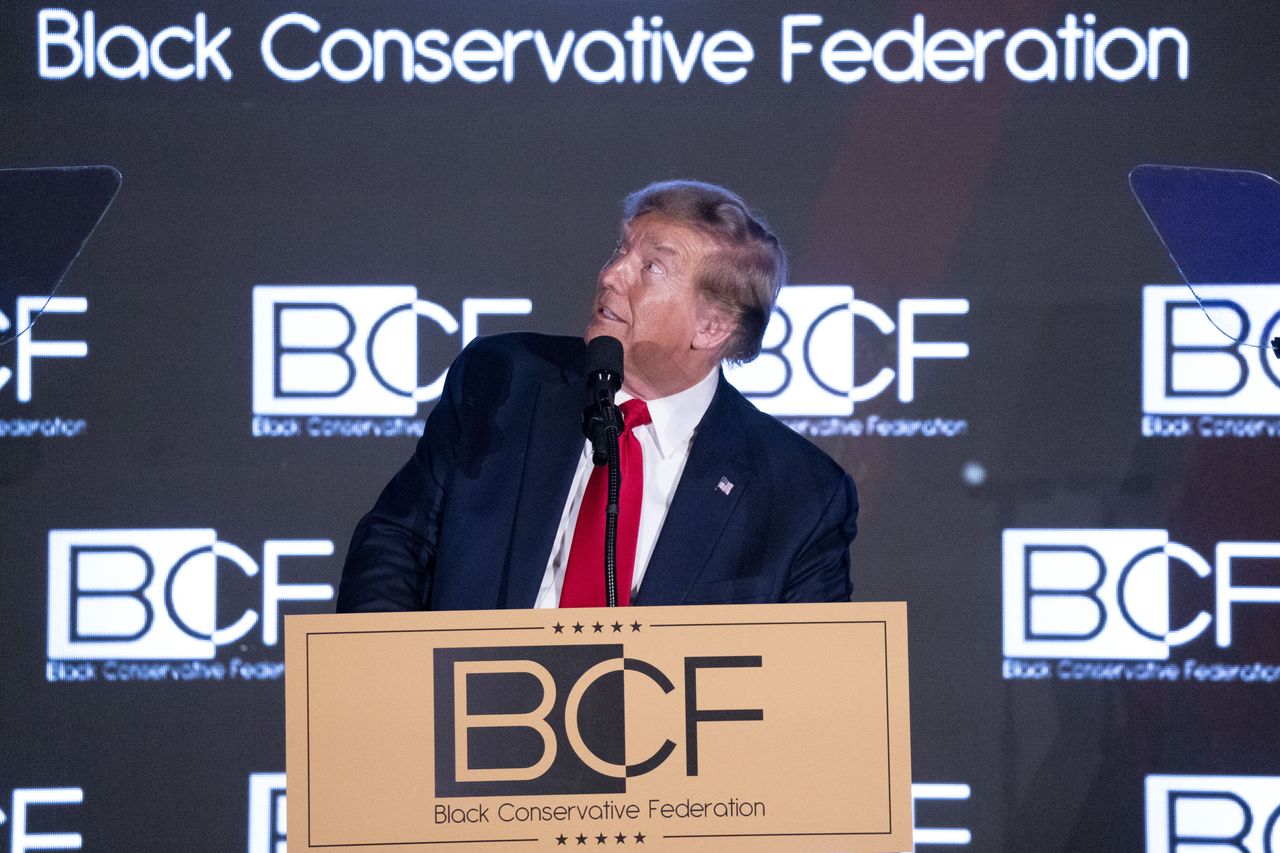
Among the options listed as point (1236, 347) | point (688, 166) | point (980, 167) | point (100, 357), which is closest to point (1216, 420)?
point (1236, 347)

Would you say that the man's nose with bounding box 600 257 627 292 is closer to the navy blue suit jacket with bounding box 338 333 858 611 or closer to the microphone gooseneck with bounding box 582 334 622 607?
the navy blue suit jacket with bounding box 338 333 858 611

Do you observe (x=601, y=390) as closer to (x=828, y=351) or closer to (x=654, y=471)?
(x=654, y=471)

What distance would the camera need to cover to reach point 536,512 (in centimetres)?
232

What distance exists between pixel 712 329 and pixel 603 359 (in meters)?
0.92

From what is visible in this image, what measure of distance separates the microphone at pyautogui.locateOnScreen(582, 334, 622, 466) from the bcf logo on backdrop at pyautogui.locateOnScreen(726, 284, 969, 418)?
2114 mm

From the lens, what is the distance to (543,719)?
4.93 feet

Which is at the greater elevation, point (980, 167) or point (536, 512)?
point (980, 167)

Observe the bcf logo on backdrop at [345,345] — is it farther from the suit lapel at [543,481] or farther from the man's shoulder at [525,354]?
the suit lapel at [543,481]

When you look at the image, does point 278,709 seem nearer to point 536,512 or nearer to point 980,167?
point 536,512

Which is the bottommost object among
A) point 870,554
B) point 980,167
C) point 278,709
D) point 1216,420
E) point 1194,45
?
point 278,709

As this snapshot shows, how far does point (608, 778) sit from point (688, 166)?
266 centimetres

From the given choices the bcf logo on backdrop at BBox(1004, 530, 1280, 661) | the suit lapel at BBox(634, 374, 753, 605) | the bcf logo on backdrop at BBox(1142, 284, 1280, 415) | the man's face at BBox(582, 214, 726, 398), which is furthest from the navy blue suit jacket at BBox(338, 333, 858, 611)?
the bcf logo on backdrop at BBox(1142, 284, 1280, 415)

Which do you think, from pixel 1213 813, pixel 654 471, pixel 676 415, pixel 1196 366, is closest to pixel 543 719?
pixel 654 471

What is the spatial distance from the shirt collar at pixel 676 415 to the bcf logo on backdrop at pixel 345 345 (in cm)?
138
